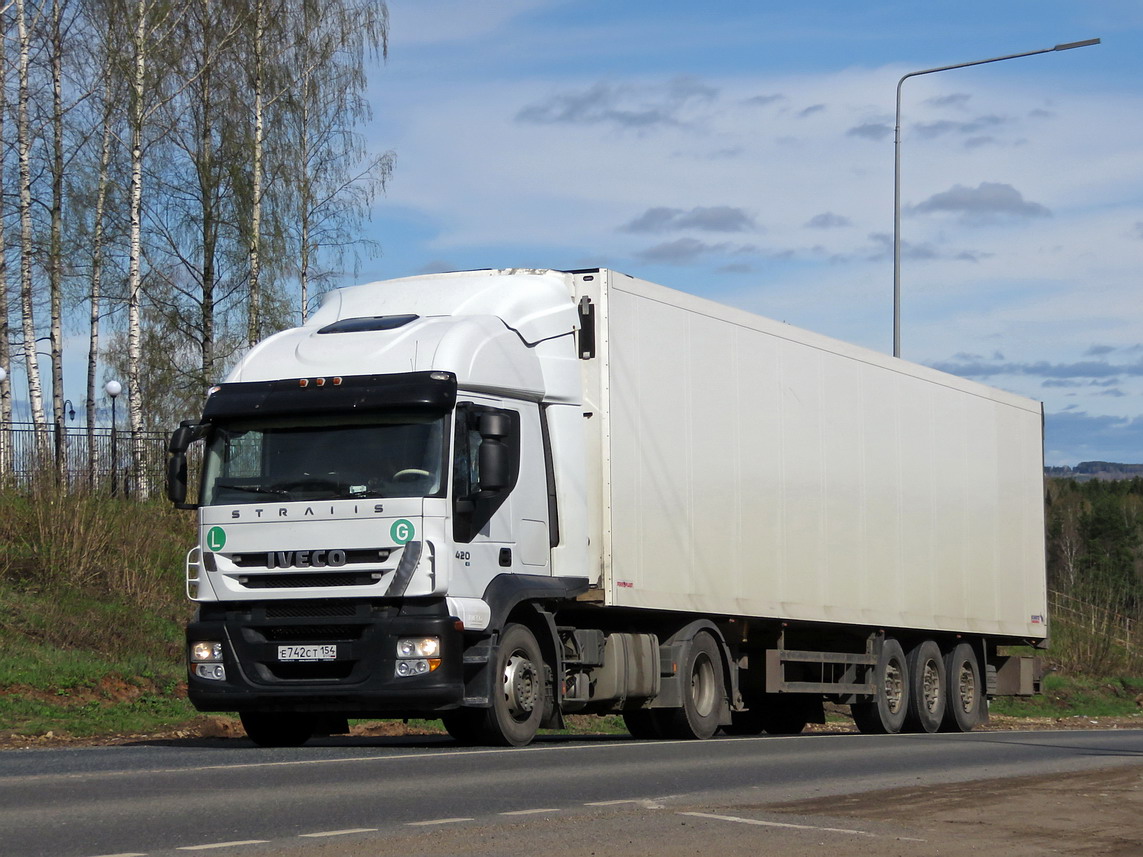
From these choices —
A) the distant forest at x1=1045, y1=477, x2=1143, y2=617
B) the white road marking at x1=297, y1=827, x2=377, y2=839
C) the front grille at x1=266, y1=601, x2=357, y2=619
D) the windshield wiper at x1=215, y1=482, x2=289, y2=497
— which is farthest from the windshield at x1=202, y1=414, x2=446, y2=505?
the distant forest at x1=1045, y1=477, x2=1143, y2=617

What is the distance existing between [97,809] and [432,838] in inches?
77.2

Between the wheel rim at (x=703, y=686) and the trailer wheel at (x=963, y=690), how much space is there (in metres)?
5.90

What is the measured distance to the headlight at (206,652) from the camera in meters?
13.5

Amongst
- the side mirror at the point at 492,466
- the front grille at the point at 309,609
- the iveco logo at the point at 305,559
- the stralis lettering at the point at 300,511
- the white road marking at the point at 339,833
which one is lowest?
the white road marking at the point at 339,833

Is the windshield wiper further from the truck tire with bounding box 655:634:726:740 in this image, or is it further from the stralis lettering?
the truck tire with bounding box 655:634:726:740

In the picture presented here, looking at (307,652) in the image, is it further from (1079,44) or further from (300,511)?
(1079,44)

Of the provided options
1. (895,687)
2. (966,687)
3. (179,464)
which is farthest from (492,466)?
(966,687)

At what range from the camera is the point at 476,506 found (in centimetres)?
1335

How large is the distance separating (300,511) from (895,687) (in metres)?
9.66

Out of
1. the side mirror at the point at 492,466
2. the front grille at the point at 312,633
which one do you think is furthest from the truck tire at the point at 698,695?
the front grille at the point at 312,633

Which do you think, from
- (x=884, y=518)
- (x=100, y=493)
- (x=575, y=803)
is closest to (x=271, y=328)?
(x=100, y=493)

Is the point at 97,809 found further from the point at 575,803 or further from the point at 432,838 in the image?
the point at 575,803

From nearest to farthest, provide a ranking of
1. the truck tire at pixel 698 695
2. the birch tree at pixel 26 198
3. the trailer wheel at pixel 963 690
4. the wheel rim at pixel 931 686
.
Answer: the truck tire at pixel 698 695 → the wheel rim at pixel 931 686 → the trailer wheel at pixel 963 690 → the birch tree at pixel 26 198

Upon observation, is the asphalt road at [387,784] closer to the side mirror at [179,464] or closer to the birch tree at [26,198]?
the side mirror at [179,464]
